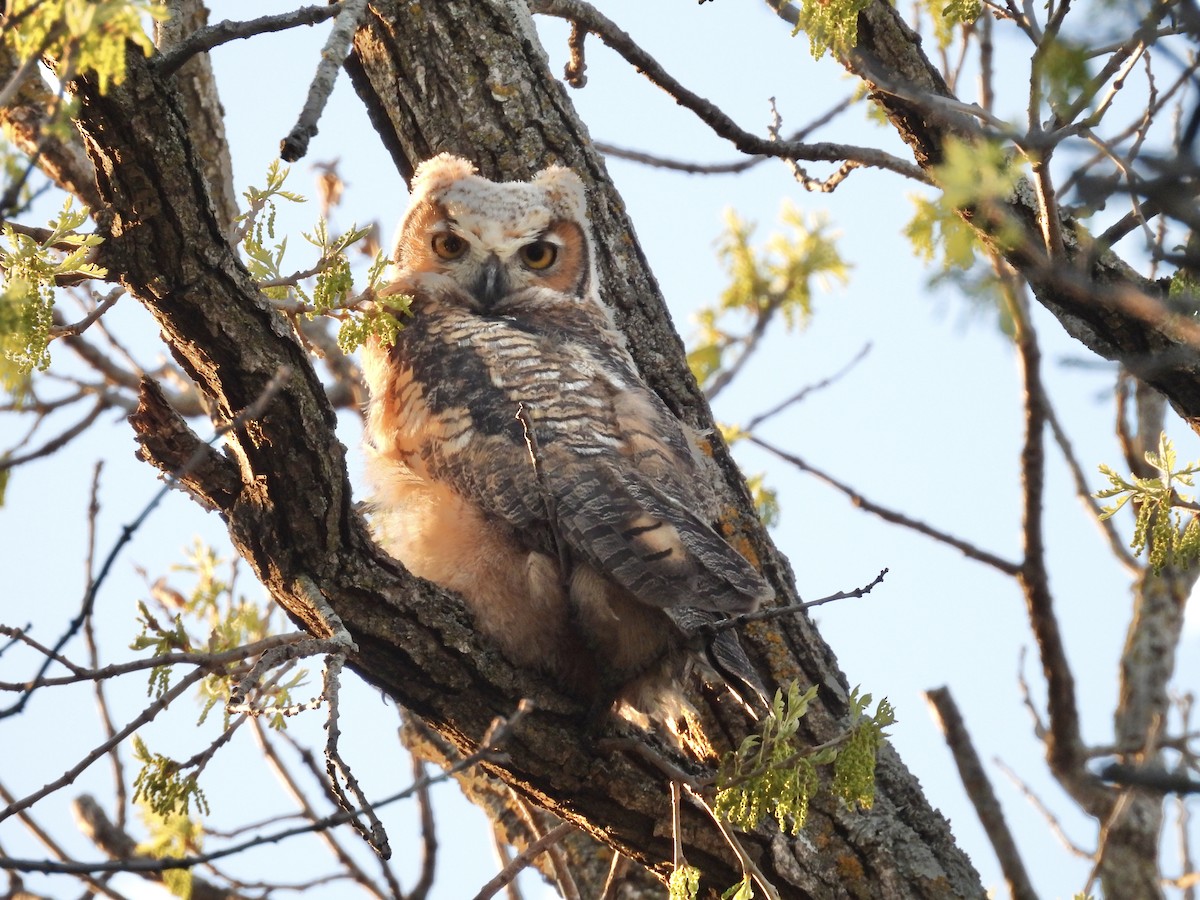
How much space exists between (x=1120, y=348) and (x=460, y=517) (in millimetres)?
1779

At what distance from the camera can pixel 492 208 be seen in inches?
171

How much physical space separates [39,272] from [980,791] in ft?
10.1

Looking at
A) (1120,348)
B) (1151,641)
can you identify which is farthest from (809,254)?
(1120,348)

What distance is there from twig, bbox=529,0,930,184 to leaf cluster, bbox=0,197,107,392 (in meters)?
2.32

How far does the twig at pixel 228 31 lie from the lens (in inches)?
92.1

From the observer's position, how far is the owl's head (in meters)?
4.30

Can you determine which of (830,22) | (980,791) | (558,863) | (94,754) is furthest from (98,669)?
(980,791)

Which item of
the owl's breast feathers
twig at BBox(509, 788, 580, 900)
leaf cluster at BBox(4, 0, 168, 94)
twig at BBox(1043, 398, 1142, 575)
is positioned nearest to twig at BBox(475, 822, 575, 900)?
twig at BBox(509, 788, 580, 900)

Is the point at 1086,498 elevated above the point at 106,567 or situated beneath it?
elevated above

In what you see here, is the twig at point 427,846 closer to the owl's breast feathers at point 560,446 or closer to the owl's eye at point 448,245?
the owl's breast feathers at point 560,446

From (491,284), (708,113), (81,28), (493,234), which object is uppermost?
(708,113)

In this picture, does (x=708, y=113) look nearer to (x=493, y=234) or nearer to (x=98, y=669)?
(x=493, y=234)

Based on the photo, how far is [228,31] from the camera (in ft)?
8.09

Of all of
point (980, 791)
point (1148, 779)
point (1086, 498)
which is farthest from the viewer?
point (1086, 498)
